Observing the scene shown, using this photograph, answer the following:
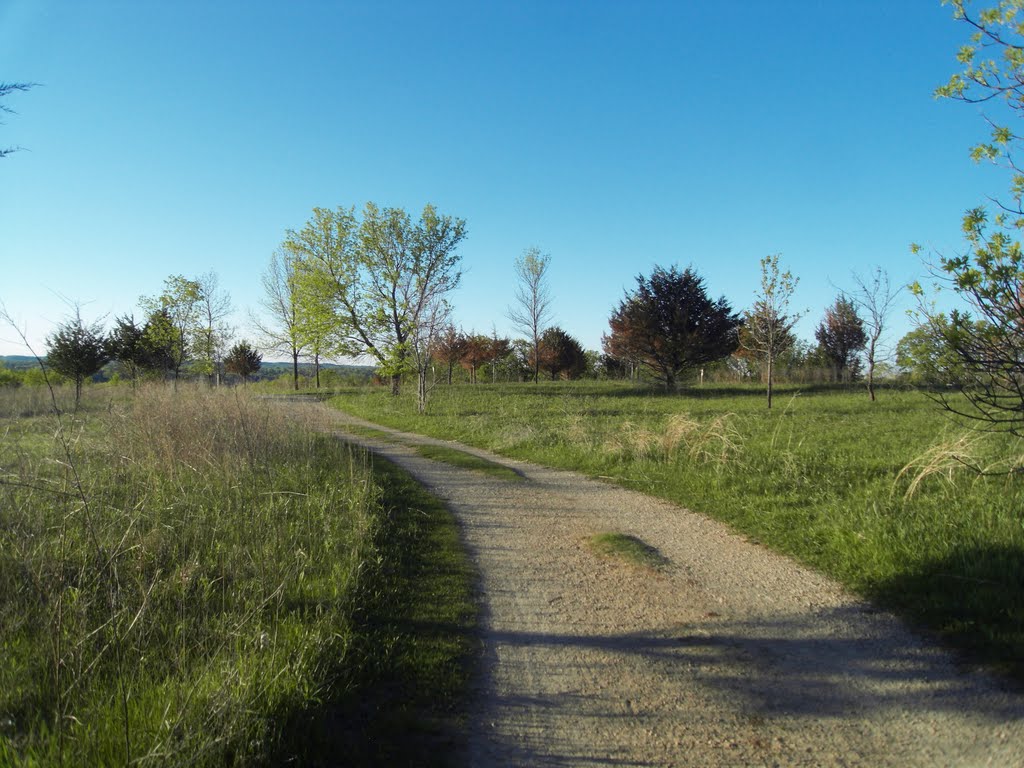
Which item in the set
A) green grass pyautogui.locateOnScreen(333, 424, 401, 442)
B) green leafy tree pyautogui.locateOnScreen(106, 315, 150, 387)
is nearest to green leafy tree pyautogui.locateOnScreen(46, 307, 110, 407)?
green leafy tree pyautogui.locateOnScreen(106, 315, 150, 387)

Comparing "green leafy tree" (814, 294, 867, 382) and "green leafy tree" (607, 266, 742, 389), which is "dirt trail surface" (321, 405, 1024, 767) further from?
"green leafy tree" (814, 294, 867, 382)

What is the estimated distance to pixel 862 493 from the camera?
7.09 metres

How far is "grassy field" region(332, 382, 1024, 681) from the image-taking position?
442 cm

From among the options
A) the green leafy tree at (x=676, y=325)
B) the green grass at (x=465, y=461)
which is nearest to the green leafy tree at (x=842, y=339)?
the green leafy tree at (x=676, y=325)

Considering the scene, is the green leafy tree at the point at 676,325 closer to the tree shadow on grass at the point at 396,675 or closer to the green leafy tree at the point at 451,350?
the green leafy tree at the point at 451,350

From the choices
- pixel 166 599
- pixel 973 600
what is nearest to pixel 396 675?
pixel 166 599

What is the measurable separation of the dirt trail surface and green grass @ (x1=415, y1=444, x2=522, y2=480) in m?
4.36

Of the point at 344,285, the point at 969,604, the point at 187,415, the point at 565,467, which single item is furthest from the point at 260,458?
the point at 344,285

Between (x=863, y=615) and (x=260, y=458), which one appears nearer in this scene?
(x=863, y=615)

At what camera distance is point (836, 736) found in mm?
3104

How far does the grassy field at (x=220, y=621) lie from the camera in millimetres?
2818

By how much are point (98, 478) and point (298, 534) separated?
280 cm

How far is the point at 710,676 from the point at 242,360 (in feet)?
149

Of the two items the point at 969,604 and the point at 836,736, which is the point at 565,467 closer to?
the point at 969,604
